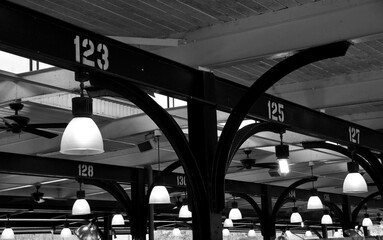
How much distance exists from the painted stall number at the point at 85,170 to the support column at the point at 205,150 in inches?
262

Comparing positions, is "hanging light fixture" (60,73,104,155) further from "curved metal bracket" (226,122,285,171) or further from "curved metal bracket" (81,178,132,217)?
"curved metal bracket" (81,178,132,217)

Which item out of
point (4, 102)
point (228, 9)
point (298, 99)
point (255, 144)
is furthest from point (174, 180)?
point (228, 9)

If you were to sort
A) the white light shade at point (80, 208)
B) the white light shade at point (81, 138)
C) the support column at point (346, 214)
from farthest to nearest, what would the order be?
1. the support column at point (346, 214)
2. the white light shade at point (80, 208)
3. the white light shade at point (81, 138)

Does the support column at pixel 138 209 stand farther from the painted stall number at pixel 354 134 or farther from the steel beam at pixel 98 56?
the steel beam at pixel 98 56

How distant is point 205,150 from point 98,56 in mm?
1867

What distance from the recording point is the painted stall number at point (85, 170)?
14.2 m

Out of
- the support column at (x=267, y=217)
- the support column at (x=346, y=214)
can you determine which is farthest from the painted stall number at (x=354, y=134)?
the support column at (x=346, y=214)

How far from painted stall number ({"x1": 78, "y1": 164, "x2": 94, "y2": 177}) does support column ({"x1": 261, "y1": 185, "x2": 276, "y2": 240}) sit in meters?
6.75

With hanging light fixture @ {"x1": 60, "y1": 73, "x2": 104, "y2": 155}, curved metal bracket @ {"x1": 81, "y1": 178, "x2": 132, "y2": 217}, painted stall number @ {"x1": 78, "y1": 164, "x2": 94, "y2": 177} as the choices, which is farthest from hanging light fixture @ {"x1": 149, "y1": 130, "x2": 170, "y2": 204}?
hanging light fixture @ {"x1": 60, "y1": 73, "x2": 104, "y2": 155}

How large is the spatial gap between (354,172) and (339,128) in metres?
1.13

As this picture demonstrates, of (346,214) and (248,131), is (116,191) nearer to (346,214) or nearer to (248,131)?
(248,131)

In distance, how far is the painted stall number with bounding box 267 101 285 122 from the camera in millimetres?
9310

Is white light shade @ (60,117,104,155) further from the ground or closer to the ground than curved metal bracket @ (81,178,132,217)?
closer to the ground

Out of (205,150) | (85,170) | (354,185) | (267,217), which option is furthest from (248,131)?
(267,217)
